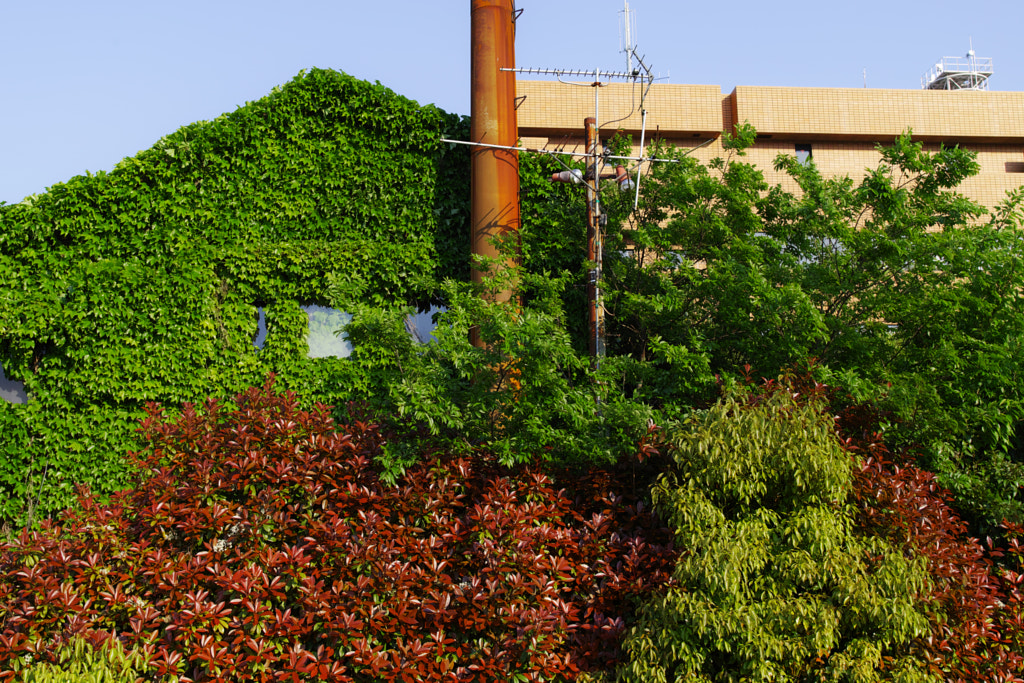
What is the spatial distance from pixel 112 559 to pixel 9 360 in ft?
20.9

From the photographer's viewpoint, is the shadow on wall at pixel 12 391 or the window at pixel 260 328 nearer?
the shadow on wall at pixel 12 391

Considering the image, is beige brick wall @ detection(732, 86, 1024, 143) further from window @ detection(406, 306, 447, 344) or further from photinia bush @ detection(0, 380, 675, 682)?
photinia bush @ detection(0, 380, 675, 682)

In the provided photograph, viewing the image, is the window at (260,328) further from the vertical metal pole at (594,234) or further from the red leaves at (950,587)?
the red leaves at (950,587)

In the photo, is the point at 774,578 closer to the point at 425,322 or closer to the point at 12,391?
the point at 425,322

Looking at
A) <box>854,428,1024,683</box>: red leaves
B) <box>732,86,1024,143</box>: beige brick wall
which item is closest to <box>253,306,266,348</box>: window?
<box>854,428,1024,683</box>: red leaves

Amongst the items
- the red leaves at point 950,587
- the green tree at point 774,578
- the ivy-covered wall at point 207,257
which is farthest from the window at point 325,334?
the red leaves at point 950,587

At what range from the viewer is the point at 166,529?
8062mm

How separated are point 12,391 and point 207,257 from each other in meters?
3.77

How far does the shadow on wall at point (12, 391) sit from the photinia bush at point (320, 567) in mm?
5178

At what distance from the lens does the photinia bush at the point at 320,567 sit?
22.9ft

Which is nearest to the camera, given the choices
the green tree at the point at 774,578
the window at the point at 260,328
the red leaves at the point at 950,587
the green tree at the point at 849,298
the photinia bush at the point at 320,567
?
the photinia bush at the point at 320,567

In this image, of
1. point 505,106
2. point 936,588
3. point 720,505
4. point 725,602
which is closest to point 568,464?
point 720,505

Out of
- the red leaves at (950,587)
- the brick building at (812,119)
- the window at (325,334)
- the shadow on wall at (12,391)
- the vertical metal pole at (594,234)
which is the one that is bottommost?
the red leaves at (950,587)

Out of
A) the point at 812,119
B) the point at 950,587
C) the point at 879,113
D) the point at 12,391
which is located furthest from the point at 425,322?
the point at 879,113
